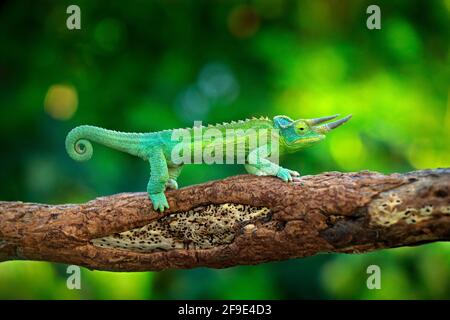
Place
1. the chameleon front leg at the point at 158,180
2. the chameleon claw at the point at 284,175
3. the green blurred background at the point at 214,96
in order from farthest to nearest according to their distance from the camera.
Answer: the green blurred background at the point at 214,96
the chameleon front leg at the point at 158,180
the chameleon claw at the point at 284,175

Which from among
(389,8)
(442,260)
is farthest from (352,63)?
(442,260)

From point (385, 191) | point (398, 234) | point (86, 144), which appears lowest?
point (398, 234)

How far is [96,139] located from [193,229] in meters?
0.53

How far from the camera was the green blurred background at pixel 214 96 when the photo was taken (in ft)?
11.8

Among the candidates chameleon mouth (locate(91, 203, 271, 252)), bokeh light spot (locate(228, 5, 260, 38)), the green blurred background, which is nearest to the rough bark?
chameleon mouth (locate(91, 203, 271, 252))

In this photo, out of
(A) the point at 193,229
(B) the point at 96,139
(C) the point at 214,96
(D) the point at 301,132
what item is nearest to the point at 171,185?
(A) the point at 193,229

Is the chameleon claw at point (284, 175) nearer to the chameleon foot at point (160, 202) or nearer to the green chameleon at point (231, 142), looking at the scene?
the green chameleon at point (231, 142)

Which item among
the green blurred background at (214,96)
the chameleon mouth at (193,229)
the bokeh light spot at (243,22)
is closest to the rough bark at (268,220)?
the chameleon mouth at (193,229)

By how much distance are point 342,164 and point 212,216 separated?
149 cm

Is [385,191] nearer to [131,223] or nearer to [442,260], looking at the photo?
[131,223]

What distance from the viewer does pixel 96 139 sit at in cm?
244

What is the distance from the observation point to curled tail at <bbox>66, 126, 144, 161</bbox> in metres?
2.42

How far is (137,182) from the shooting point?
3.72 m

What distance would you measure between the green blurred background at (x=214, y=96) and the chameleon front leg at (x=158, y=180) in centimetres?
135
